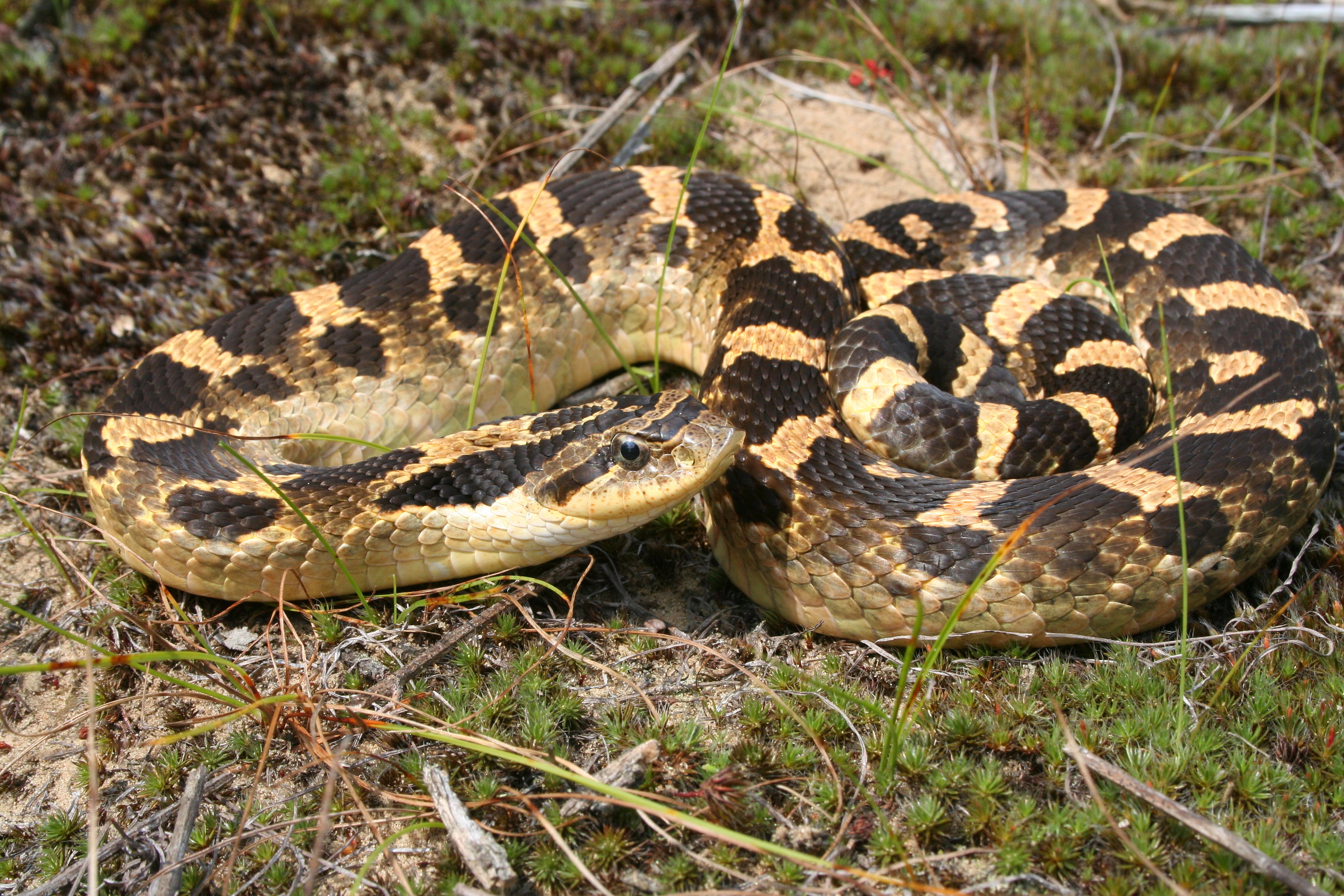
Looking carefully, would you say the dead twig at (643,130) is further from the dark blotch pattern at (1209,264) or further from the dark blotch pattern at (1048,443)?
the dark blotch pattern at (1209,264)

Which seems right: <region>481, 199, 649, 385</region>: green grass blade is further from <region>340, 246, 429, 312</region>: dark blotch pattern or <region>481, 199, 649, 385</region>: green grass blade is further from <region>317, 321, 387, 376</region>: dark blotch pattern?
<region>317, 321, 387, 376</region>: dark blotch pattern

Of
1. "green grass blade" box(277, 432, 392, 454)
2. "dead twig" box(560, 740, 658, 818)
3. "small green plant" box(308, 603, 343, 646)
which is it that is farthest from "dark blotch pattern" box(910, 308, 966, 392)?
"small green plant" box(308, 603, 343, 646)

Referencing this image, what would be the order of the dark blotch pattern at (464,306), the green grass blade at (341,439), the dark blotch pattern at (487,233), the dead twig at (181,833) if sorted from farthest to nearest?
1. the dark blotch pattern at (487,233)
2. the dark blotch pattern at (464,306)
3. the green grass blade at (341,439)
4. the dead twig at (181,833)

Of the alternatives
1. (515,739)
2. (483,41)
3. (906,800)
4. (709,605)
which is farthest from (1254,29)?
(515,739)

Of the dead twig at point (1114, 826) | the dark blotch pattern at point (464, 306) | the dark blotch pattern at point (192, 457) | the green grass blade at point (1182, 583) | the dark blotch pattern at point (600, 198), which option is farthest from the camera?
the dark blotch pattern at point (600, 198)

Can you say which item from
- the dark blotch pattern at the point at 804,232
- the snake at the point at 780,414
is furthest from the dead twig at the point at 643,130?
the dark blotch pattern at the point at 804,232
